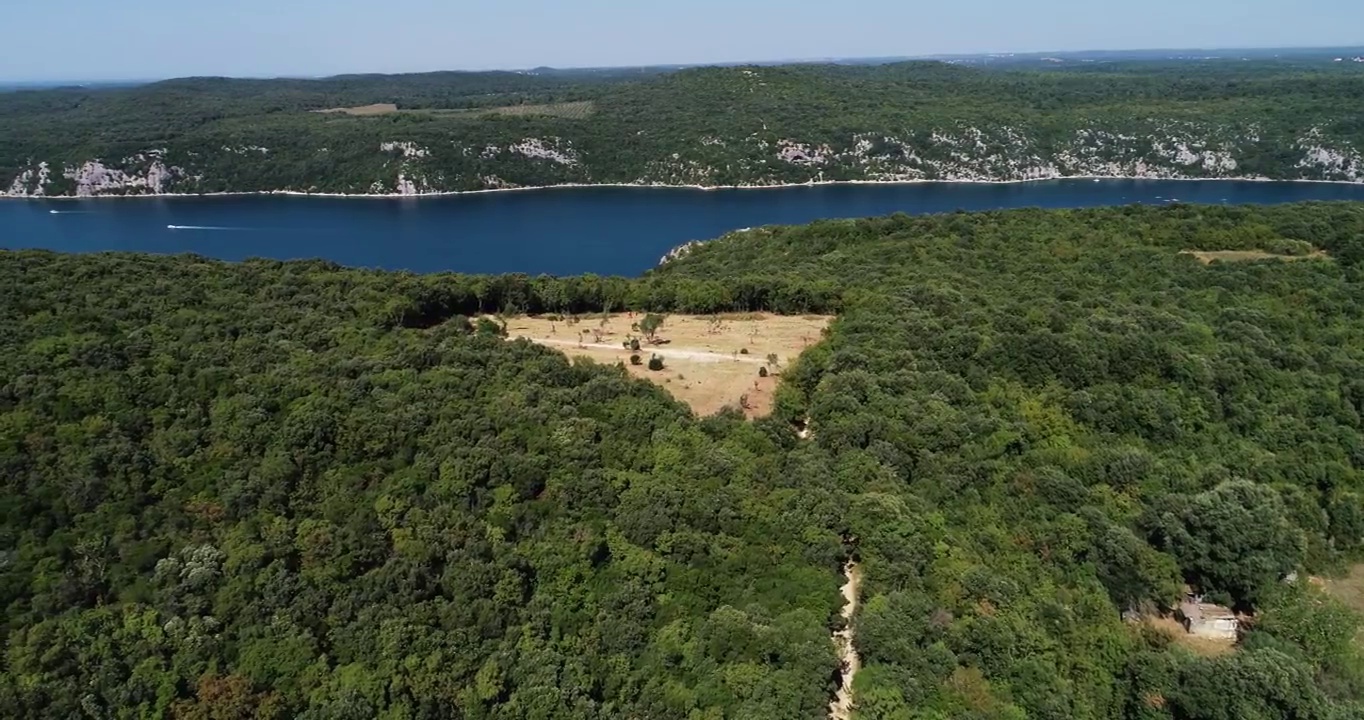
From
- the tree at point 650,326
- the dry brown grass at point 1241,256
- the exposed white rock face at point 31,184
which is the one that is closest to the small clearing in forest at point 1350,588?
the dry brown grass at point 1241,256

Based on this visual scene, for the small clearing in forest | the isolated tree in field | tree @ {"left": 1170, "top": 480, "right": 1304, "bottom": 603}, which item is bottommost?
the small clearing in forest

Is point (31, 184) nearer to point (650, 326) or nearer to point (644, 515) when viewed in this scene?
point (650, 326)

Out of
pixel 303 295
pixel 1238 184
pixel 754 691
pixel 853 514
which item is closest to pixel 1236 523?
pixel 853 514

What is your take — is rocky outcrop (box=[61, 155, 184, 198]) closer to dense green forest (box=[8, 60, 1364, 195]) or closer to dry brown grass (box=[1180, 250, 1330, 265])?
dense green forest (box=[8, 60, 1364, 195])

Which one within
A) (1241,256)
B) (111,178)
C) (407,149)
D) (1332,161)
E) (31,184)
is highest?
(407,149)

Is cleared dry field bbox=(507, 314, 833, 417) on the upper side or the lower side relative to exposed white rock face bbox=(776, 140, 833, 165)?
lower

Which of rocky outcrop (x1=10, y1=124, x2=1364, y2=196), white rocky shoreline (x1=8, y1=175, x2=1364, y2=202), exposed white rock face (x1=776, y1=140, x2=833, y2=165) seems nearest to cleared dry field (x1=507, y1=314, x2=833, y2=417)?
white rocky shoreline (x1=8, y1=175, x2=1364, y2=202)

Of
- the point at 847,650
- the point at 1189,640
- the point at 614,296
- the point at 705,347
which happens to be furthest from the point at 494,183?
the point at 1189,640
